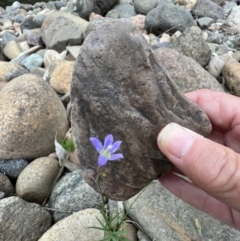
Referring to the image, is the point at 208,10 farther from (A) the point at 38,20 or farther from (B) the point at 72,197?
(B) the point at 72,197

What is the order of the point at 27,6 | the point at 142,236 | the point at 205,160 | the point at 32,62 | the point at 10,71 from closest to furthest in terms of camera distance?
1. the point at 205,160
2. the point at 142,236
3. the point at 10,71
4. the point at 32,62
5. the point at 27,6

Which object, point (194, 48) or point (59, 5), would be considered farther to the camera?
point (59, 5)

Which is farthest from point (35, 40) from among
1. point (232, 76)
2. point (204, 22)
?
point (232, 76)

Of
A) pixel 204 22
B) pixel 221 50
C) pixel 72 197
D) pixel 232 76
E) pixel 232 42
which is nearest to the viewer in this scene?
pixel 72 197

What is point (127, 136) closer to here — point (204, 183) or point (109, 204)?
point (204, 183)

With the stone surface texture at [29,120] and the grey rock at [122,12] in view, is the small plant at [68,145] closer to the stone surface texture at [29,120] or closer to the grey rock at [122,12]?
the stone surface texture at [29,120]
